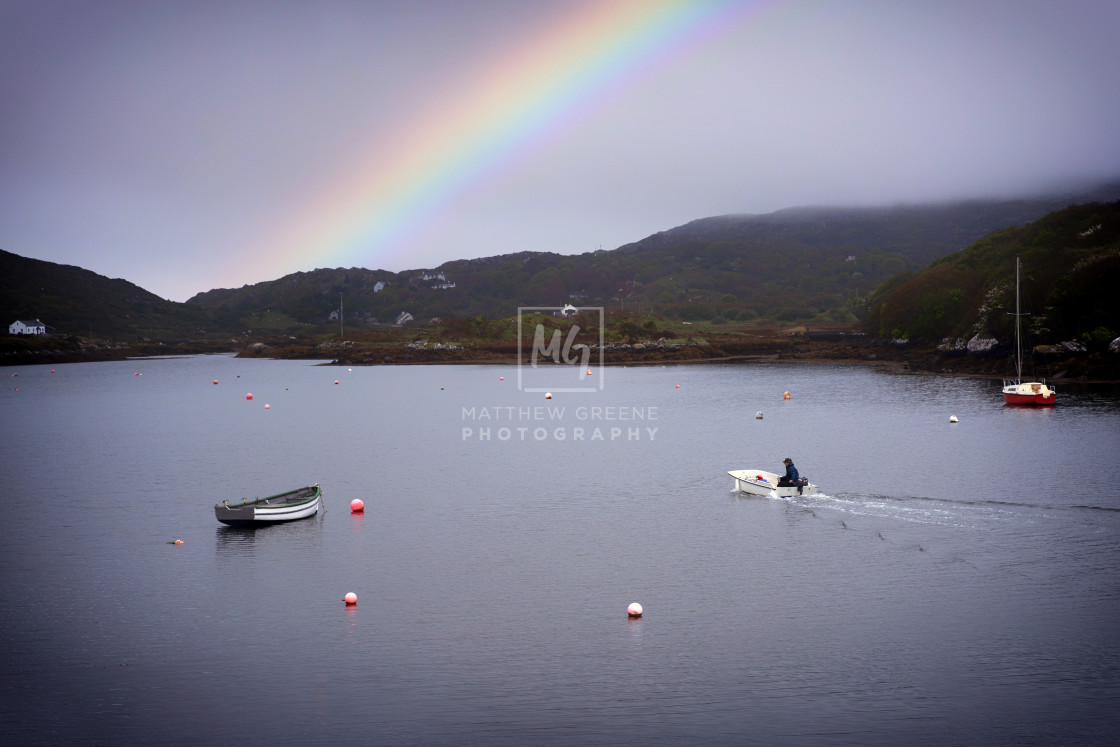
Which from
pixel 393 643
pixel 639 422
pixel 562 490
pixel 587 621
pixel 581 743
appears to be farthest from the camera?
pixel 639 422

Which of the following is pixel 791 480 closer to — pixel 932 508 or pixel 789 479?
pixel 789 479

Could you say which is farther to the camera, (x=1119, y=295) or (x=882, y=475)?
(x=1119, y=295)

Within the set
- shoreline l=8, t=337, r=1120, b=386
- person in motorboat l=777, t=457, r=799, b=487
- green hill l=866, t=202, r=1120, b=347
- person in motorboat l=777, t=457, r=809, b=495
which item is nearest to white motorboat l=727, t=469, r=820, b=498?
person in motorboat l=777, t=457, r=809, b=495

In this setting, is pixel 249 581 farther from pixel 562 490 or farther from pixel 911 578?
pixel 911 578

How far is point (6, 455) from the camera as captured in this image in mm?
54938

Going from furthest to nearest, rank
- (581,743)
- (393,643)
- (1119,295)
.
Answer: (1119,295), (393,643), (581,743)

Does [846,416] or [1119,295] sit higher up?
[1119,295]

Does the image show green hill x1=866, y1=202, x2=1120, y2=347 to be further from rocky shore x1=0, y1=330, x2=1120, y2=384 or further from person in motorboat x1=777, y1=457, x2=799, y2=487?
person in motorboat x1=777, y1=457, x2=799, y2=487

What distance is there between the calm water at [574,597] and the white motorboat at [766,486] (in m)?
0.94

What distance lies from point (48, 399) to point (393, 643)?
9379 cm

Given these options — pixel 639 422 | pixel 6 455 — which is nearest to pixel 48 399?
pixel 6 455

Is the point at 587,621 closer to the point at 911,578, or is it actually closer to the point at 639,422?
the point at 911,578

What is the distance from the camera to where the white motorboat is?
36.4m

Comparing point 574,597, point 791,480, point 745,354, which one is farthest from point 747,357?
point 574,597
